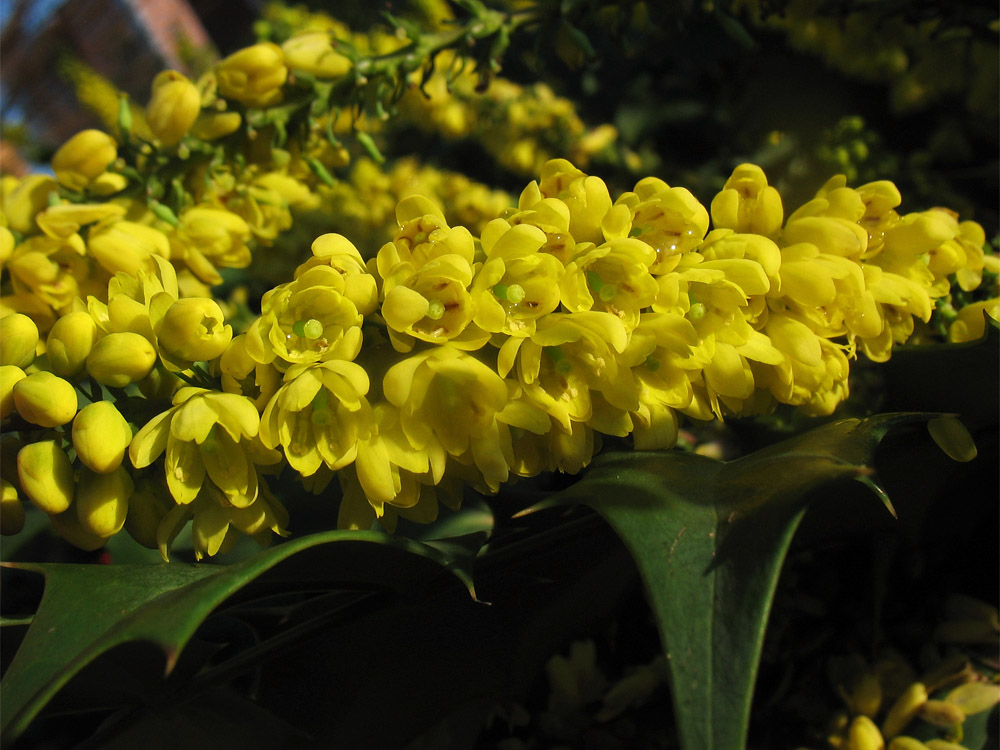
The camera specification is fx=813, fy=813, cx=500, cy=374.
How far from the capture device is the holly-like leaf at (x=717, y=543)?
250mm

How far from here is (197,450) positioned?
37cm

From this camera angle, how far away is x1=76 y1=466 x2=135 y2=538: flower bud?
1.19 feet

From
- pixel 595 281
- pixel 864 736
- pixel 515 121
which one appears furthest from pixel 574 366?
pixel 515 121

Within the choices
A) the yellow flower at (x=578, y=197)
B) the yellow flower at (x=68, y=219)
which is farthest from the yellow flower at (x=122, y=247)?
the yellow flower at (x=578, y=197)

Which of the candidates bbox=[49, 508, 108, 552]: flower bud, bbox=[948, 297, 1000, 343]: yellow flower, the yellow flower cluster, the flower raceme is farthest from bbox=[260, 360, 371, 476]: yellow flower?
the yellow flower cluster

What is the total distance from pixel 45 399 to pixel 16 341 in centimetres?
5

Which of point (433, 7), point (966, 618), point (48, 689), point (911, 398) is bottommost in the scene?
point (966, 618)

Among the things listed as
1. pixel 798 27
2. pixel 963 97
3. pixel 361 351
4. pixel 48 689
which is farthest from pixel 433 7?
pixel 48 689

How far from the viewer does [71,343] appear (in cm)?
38

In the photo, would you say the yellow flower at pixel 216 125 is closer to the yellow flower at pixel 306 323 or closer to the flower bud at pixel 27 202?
the flower bud at pixel 27 202

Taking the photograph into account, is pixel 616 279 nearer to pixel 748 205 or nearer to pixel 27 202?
pixel 748 205

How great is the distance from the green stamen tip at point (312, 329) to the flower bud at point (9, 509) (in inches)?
6.1

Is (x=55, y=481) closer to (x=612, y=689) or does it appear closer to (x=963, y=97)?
(x=612, y=689)

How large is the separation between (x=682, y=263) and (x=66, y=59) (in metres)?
1.77
